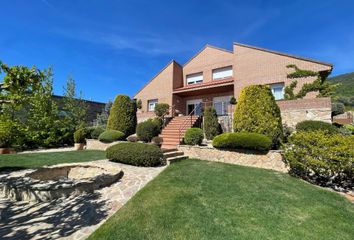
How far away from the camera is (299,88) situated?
42.7 feet

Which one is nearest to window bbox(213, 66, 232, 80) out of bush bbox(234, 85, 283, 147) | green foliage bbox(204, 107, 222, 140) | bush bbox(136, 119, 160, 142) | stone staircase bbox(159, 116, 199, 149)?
stone staircase bbox(159, 116, 199, 149)

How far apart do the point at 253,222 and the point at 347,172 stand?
459cm

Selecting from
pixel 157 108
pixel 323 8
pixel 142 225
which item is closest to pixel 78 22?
pixel 157 108

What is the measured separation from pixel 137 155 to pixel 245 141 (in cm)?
494

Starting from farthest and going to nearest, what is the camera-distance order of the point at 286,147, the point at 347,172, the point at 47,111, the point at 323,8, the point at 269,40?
the point at 47,111 < the point at 269,40 < the point at 323,8 < the point at 286,147 < the point at 347,172

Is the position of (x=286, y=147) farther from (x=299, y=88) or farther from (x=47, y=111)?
(x=47, y=111)

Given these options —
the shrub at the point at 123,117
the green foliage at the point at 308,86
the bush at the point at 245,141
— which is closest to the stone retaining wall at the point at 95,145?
the shrub at the point at 123,117

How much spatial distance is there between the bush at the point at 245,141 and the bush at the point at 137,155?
3.09 m

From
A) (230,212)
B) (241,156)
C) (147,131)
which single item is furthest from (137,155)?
(230,212)

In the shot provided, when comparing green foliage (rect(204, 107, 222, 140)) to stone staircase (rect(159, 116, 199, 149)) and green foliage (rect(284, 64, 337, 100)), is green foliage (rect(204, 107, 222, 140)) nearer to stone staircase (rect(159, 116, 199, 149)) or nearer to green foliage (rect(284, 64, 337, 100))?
stone staircase (rect(159, 116, 199, 149))

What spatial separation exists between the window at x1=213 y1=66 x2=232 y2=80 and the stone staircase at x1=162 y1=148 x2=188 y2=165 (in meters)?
10.4

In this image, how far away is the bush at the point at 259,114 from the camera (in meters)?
9.00

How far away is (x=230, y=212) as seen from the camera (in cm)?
420

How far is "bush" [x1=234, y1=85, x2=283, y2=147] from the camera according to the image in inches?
354
